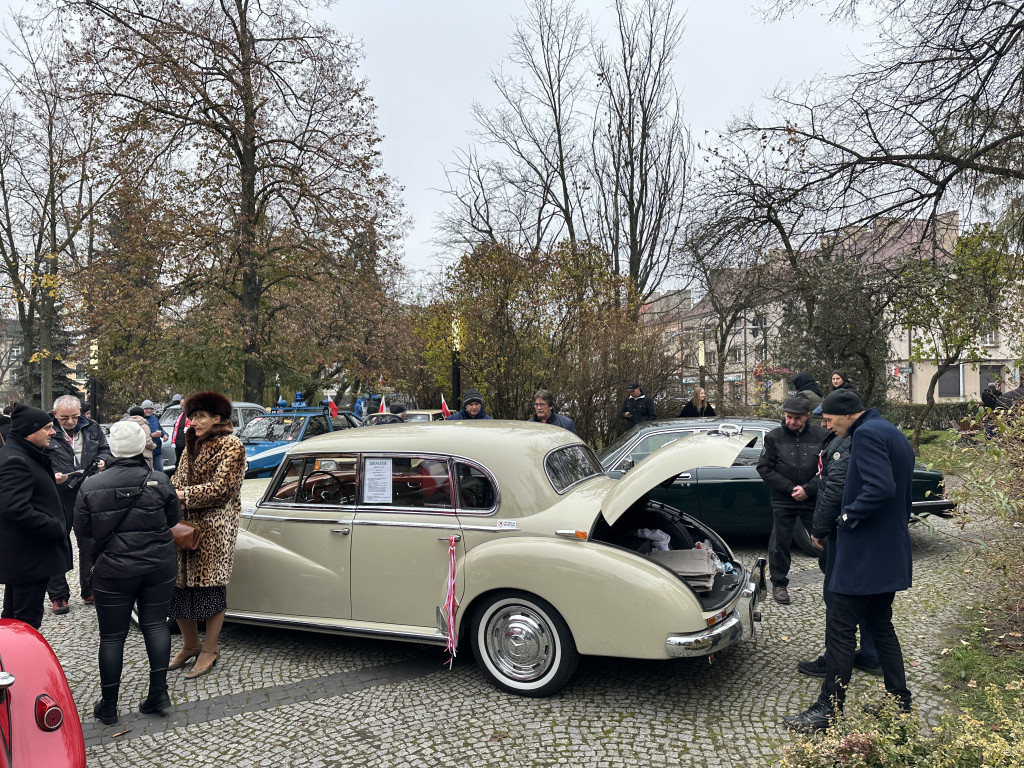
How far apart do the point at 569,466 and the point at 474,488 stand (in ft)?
2.74

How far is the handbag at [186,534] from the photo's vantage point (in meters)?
4.48

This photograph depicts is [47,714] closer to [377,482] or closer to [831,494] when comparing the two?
[377,482]

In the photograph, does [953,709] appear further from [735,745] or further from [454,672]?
[454,672]

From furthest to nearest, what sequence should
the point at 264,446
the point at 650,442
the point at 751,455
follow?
the point at 264,446, the point at 650,442, the point at 751,455

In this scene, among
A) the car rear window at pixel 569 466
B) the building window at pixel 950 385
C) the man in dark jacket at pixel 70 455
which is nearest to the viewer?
the car rear window at pixel 569 466

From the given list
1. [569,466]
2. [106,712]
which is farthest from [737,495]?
[106,712]

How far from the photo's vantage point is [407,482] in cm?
468

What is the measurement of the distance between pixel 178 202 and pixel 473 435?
17.0 meters

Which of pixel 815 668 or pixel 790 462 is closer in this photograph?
pixel 815 668

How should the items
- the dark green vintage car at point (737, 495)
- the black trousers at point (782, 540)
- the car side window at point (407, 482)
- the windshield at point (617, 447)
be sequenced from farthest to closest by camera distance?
the windshield at point (617, 447), the dark green vintage car at point (737, 495), the black trousers at point (782, 540), the car side window at point (407, 482)

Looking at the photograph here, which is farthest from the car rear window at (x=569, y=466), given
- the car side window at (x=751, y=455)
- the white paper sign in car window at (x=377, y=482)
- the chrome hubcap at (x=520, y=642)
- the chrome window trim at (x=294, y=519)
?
the car side window at (x=751, y=455)

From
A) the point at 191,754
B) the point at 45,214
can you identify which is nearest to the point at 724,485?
the point at 191,754

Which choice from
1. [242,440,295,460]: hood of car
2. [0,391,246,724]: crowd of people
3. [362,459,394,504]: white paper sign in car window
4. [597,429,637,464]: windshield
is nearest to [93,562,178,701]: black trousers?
[0,391,246,724]: crowd of people

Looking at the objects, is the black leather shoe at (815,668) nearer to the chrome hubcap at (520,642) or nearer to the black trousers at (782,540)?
the black trousers at (782,540)
